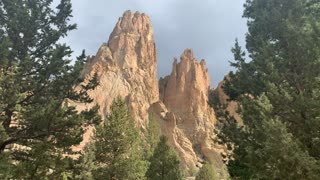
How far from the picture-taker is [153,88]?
126 m

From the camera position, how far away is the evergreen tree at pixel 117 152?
27359 mm

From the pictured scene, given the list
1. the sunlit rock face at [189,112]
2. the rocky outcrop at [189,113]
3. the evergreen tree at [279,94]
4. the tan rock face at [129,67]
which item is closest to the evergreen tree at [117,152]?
the evergreen tree at [279,94]

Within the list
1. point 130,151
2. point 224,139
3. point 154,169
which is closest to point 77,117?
point 224,139

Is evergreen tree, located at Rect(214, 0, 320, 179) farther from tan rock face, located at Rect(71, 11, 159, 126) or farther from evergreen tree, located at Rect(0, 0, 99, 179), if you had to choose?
tan rock face, located at Rect(71, 11, 159, 126)

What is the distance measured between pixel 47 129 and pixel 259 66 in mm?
10364

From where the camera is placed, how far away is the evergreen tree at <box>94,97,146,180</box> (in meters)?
Answer: 27.4

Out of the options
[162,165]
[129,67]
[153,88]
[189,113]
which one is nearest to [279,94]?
[162,165]

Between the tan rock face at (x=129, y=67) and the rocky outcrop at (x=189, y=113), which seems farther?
the tan rock face at (x=129, y=67)

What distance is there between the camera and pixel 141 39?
132 metres

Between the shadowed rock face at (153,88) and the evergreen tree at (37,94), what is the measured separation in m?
80.4

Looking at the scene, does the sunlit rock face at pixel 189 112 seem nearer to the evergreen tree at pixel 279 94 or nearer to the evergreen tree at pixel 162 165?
the evergreen tree at pixel 162 165

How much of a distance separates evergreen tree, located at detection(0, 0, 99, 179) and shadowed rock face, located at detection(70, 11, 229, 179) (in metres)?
80.4

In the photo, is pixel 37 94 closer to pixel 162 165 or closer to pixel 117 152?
pixel 117 152

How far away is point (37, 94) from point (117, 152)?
10.4 m
